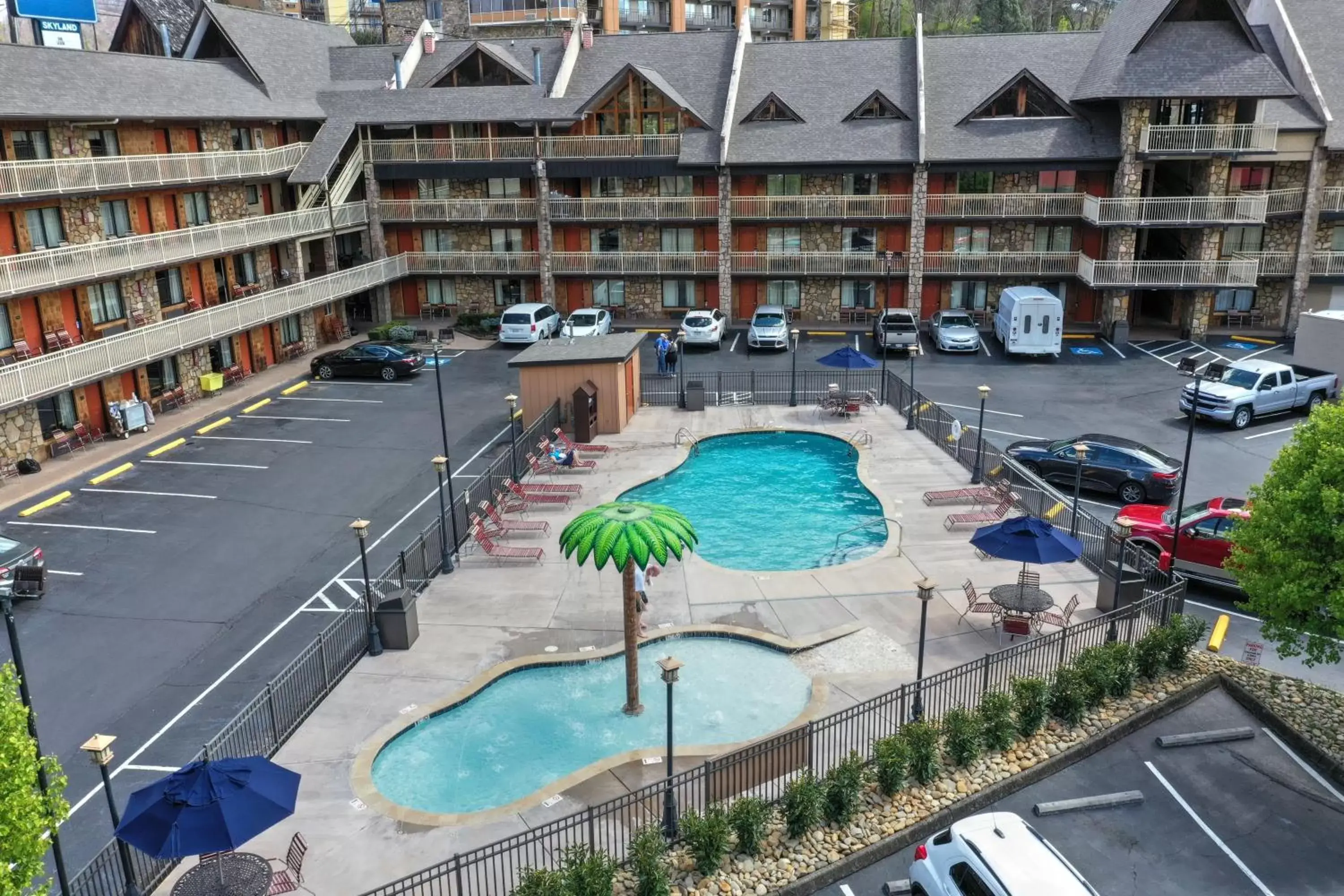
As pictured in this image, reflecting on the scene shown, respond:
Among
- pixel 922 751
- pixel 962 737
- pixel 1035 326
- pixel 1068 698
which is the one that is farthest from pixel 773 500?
pixel 1035 326


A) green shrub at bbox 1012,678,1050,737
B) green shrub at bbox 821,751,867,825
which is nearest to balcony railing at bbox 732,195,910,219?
green shrub at bbox 1012,678,1050,737

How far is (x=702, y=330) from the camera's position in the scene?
4591 centimetres

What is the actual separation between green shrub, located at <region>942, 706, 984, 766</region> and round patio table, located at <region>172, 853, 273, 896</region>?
10219 millimetres

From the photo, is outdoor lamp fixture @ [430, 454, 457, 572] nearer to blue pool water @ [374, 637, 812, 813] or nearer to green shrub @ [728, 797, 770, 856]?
blue pool water @ [374, 637, 812, 813]

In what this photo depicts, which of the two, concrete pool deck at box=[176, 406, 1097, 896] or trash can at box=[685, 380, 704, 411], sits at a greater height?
trash can at box=[685, 380, 704, 411]

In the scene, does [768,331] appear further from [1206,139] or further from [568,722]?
[568,722]

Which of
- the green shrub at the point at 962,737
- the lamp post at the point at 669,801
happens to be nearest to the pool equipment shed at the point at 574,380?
the green shrub at the point at 962,737

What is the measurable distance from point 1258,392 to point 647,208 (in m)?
26.9

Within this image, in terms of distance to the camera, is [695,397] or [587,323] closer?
[695,397]

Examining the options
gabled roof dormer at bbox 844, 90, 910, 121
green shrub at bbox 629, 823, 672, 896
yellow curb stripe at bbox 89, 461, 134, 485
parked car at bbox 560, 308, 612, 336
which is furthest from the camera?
gabled roof dormer at bbox 844, 90, 910, 121

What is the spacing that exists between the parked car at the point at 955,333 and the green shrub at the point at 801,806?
A: 1264 inches

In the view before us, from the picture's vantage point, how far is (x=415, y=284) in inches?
2095

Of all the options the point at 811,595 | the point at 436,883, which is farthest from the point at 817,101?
the point at 436,883

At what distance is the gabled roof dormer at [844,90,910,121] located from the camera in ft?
159
